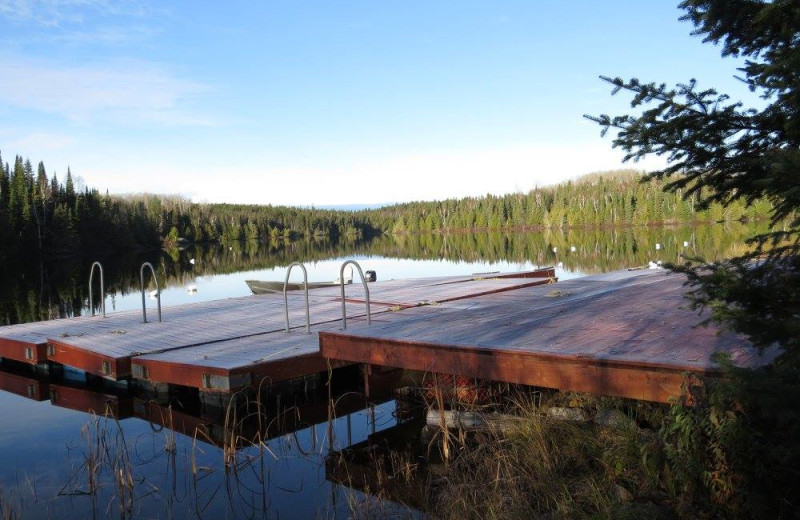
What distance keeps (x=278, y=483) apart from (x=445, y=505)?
5.80 feet

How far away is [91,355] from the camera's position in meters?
8.17

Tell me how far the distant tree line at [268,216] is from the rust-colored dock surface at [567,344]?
4.38ft

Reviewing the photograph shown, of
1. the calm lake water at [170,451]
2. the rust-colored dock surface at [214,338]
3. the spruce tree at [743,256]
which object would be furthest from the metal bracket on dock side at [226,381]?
the spruce tree at [743,256]

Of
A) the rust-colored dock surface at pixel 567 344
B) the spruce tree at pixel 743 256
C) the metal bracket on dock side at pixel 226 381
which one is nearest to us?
the spruce tree at pixel 743 256

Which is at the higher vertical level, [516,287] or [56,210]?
[56,210]

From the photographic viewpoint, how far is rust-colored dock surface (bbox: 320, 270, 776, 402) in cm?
429

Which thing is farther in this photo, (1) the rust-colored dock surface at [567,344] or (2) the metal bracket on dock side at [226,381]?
(2) the metal bracket on dock side at [226,381]

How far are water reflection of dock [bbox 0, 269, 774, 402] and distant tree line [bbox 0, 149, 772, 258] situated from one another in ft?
4.91

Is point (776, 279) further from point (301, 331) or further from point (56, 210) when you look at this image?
point (56, 210)

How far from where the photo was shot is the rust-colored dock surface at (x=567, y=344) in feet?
14.1

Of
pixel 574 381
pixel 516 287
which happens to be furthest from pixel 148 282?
pixel 574 381

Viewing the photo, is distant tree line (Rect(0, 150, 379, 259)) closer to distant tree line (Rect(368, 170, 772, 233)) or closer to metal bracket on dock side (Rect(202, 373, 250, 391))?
distant tree line (Rect(368, 170, 772, 233))

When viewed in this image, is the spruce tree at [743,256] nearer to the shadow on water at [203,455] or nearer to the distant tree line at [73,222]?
the shadow on water at [203,455]

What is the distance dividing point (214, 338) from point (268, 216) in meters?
103
